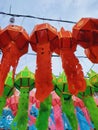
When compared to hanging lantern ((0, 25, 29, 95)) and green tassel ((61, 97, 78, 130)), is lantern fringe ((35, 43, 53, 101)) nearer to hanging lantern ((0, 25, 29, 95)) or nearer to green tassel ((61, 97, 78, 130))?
hanging lantern ((0, 25, 29, 95))

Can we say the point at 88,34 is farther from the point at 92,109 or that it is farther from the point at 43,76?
the point at 92,109

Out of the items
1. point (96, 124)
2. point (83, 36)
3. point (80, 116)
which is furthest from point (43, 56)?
point (80, 116)

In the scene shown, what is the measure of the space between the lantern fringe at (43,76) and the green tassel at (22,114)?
1148 millimetres

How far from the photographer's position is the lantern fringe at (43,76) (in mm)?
3219

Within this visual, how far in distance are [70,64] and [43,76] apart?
0.42 m

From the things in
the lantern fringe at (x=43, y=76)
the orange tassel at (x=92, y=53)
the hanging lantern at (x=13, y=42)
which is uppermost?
the hanging lantern at (x=13, y=42)

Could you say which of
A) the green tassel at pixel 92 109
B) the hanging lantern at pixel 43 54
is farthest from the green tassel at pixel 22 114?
the hanging lantern at pixel 43 54

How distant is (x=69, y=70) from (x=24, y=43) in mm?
628

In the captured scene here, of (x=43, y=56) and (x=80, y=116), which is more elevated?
(x=43, y=56)

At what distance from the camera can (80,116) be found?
5469mm

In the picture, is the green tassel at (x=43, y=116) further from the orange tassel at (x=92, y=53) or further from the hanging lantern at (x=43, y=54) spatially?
the orange tassel at (x=92, y=53)

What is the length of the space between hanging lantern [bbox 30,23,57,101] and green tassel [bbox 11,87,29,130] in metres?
1.15

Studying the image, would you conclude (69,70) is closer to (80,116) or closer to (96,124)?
(96,124)

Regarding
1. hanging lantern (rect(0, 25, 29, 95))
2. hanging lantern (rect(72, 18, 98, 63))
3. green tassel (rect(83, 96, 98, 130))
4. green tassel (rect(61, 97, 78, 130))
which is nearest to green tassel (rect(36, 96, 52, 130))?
green tassel (rect(61, 97, 78, 130))
